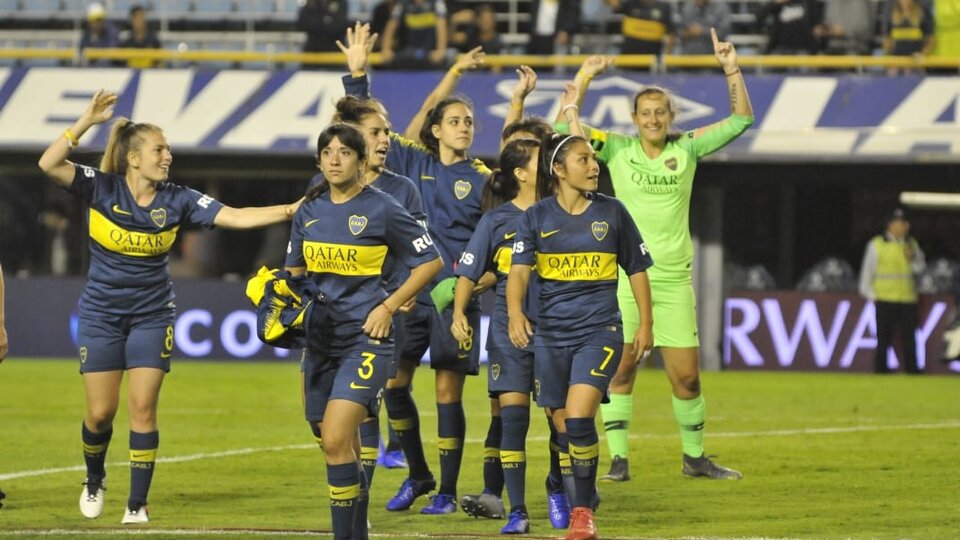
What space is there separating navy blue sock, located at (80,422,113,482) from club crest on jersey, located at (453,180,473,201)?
7.27 ft

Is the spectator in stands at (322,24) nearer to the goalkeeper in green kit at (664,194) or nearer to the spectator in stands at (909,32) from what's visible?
the spectator in stands at (909,32)

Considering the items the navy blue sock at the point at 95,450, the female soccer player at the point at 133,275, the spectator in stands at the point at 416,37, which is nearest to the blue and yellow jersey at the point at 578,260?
the female soccer player at the point at 133,275

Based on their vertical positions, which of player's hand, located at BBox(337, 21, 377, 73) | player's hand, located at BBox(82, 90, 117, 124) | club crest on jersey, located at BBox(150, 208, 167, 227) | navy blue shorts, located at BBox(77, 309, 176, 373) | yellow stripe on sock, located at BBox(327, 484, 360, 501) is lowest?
yellow stripe on sock, located at BBox(327, 484, 360, 501)

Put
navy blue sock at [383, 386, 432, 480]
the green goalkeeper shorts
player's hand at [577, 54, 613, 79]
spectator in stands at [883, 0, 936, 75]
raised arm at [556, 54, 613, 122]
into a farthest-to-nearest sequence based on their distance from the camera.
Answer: spectator in stands at [883, 0, 936, 75] < the green goalkeeper shorts < player's hand at [577, 54, 613, 79] < raised arm at [556, 54, 613, 122] < navy blue sock at [383, 386, 432, 480]

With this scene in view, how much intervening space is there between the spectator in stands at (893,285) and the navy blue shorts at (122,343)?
12.9 metres

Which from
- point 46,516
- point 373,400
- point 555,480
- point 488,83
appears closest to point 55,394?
point 488,83

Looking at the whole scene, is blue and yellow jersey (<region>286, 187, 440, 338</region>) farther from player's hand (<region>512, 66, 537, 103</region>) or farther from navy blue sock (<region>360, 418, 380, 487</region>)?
player's hand (<region>512, 66, 537, 103</region>)

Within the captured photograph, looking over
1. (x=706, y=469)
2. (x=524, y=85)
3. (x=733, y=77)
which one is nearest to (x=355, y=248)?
(x=524, y=85)

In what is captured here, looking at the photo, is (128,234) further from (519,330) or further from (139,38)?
(139,38)

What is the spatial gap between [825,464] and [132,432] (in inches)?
185

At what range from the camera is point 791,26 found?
20.7 m

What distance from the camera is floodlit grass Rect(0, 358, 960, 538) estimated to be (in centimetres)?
860

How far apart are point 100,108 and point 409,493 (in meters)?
2.55

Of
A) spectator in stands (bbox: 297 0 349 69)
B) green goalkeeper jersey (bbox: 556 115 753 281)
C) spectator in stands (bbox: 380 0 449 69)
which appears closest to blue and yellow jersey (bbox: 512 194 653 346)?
green goalkeeper jersey (bbox: 556 115 753 281)
